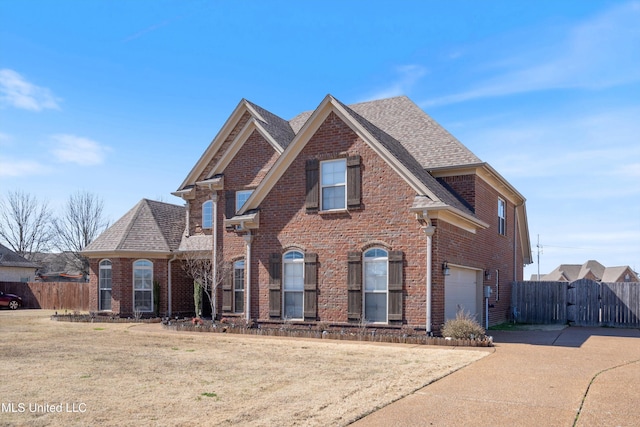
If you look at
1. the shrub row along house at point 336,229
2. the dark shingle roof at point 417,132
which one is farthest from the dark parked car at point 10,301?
the dark shingle roof at point 417,132

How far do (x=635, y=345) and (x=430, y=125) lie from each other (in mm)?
10527

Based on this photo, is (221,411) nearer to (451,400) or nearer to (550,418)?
(451,400)

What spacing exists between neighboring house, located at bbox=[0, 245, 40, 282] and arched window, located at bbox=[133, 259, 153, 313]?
25951mm

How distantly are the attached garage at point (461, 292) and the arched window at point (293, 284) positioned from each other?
15.7 feet

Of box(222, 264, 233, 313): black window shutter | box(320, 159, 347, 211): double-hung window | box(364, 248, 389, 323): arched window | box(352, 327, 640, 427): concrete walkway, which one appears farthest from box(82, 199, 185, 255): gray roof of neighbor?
box(352, 327, 640, 427): concrete walkway

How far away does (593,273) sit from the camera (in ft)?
232

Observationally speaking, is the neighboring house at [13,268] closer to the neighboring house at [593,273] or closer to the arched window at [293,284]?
the arched window at [293,284]

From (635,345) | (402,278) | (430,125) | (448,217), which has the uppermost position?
(430,125)

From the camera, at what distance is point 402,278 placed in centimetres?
1700

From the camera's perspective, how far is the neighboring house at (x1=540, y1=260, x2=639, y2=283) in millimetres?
64312

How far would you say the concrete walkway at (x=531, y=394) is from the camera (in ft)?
23.6

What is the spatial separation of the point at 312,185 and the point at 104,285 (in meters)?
12.1

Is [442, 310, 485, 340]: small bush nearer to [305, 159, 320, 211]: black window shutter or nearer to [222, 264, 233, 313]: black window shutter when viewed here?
[305, 159, 320, 211]: black window shutter

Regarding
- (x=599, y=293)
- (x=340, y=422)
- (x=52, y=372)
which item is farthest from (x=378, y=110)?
(x=340, y=422)
